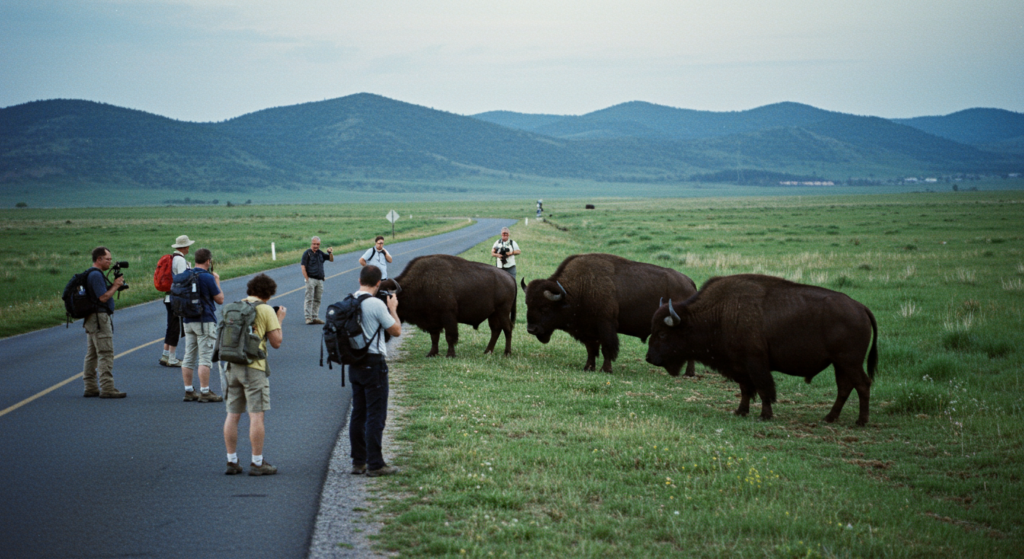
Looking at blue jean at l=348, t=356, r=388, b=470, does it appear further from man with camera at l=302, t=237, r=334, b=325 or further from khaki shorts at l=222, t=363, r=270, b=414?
man with camera at l=302, t=237, r=334, b=325

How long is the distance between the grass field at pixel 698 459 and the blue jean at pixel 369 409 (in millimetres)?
384

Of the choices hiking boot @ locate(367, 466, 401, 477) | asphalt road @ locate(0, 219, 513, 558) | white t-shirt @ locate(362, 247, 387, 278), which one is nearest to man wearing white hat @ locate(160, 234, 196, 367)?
asphalt road @ locate(0, 219, 513, 558)

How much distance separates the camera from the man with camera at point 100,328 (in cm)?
1120

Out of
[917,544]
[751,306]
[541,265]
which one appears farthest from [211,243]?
[917,544]

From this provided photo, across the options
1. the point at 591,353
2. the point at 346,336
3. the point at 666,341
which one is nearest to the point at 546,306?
the point at 591,353

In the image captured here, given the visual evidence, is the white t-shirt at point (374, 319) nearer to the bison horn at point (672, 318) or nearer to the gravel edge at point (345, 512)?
the gravel edge at point (345, 512)

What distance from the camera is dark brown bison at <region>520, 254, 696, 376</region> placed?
13891 mm

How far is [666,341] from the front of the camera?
11719mm

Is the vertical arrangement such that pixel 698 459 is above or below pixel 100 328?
below

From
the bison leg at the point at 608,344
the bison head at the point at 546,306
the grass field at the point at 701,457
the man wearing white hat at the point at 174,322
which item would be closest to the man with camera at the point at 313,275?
the grass field at the point at 701,457

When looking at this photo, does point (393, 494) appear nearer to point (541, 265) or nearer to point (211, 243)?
point (541, 265)

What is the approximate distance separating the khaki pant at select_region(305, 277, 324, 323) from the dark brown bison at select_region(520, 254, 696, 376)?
7.33 m

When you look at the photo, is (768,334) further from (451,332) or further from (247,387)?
(247,387)

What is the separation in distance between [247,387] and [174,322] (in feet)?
21.7
